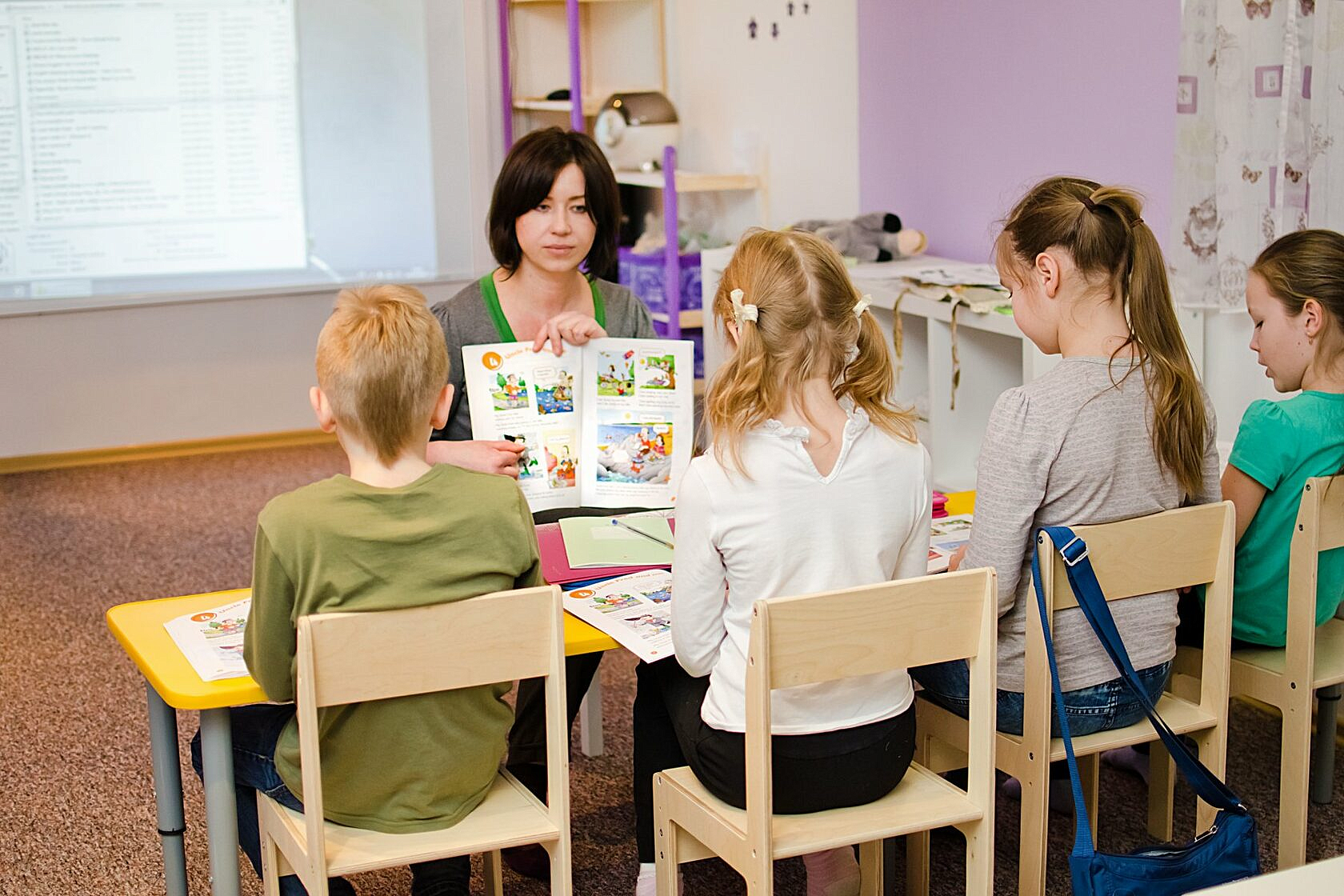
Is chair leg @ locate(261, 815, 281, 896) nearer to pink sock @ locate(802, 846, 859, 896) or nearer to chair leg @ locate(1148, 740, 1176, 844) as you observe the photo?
pink sock @ locate(802, 846, 859, 896)

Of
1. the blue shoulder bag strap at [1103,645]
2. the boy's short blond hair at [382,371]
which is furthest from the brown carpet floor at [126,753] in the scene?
the boy's short blond hair at [382,371]

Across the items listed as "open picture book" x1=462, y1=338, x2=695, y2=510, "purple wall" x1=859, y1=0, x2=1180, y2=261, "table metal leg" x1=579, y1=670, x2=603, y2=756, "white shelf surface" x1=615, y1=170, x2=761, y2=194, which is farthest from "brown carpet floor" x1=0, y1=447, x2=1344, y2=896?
"white shelf surface" x1=615, y1=170, x2=761, y2=194

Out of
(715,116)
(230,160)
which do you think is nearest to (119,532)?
(230,160)

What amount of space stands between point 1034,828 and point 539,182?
4.08 feet

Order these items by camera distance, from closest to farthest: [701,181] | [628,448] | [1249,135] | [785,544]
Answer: [785,544], [628,448], [1249,135], [701,181]

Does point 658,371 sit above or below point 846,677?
above

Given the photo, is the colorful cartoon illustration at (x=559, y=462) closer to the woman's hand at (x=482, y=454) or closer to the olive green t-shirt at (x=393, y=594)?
the woman's hand at (x=482, y=454)

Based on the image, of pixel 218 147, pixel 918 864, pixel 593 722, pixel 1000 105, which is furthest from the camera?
pixel 218 147

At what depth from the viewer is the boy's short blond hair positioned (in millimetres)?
1585

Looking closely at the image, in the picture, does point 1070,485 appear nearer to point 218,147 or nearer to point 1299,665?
point 1299,665

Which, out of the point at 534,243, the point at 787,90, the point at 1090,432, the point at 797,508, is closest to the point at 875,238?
the point at 787,90

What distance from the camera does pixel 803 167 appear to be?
4859 millimetres

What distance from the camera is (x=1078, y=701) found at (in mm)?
1879

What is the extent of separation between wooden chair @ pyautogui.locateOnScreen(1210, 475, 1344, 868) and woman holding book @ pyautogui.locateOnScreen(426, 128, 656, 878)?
1002mm
